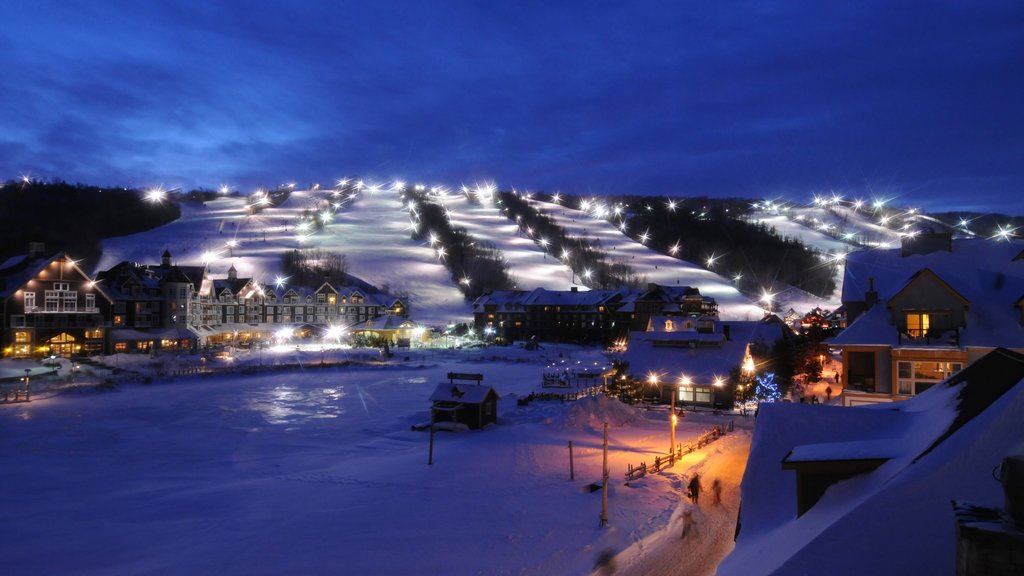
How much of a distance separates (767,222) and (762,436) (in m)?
189

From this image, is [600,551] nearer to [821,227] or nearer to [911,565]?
[911,565]

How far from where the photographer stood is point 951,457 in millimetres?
5434

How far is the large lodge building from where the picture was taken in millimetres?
51094

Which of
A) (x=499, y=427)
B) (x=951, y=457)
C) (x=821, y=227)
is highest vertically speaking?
(x=821, y=227)

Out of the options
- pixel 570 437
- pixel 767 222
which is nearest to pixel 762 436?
pixel 570 437

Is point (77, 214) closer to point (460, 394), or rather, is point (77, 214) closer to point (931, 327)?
point (460, 394)

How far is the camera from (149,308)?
64125 mm

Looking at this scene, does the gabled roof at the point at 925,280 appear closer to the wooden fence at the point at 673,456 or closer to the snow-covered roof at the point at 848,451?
the wooden fence at the point at 673,456

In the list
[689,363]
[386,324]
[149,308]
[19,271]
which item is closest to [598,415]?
[689,363]

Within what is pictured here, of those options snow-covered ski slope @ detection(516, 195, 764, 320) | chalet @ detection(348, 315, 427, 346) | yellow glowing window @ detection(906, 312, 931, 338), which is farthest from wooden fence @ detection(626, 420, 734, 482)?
snow-covered ski slope @ detection(516, 195, 764, 320)

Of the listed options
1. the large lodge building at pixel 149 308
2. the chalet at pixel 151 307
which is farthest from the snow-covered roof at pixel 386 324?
the chalet at pixel 151 307

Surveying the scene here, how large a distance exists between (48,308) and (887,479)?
6262cm

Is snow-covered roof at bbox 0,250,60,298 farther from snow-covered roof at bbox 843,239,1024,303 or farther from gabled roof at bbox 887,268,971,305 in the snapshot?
gabled roof at bbox 887,268,971,305

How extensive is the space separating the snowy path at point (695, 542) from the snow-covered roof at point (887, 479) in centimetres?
454
